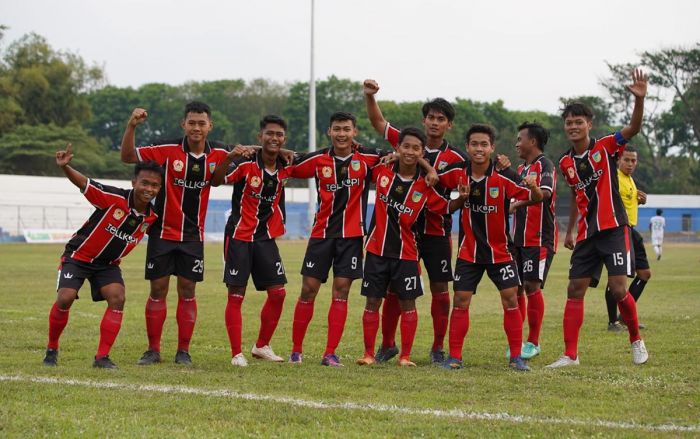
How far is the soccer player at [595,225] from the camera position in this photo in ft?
28.2

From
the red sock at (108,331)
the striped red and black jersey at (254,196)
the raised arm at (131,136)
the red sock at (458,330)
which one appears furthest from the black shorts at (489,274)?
the raised arm at (131,136)

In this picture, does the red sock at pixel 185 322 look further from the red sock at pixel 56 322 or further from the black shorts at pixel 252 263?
the red sock at pixel 56 322

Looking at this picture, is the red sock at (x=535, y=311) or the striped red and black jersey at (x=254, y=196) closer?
the striped red and black jersey at (x=254, y=196)

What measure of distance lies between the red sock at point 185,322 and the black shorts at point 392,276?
1.68 m

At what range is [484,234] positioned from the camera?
335 inches

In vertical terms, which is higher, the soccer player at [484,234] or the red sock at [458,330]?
the soccer player at [484,234]

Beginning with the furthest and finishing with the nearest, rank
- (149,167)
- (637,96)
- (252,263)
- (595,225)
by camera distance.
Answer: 1. (252,263)
2. (595,225)
3. (149,167)
4. (637,96)

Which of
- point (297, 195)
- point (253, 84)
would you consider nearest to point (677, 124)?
point (297, 195)

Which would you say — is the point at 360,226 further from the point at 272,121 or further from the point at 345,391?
the point at 345,391

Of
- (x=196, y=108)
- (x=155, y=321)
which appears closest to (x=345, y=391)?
(x=155, y=321)

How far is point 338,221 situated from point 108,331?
2.36 metres

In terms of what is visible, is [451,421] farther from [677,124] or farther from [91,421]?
[677,124]

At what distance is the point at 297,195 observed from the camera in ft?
246

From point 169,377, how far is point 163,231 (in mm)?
1710
